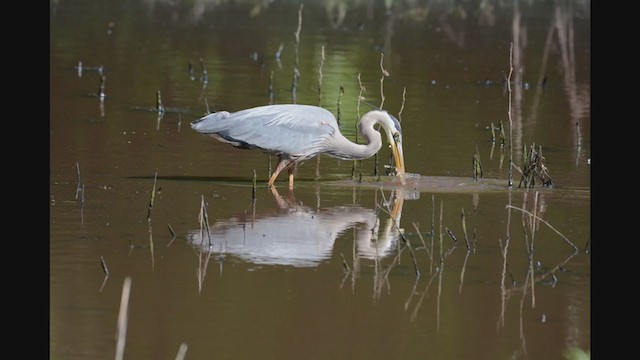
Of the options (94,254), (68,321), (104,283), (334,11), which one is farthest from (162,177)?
(334,11)

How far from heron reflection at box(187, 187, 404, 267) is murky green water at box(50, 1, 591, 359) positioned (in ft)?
0.10

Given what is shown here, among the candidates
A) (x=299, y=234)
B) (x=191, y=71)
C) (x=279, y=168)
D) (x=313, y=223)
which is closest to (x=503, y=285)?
(x=299, y=234)

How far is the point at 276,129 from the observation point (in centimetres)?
1198

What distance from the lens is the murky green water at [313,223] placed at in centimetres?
732

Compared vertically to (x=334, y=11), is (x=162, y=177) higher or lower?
lower

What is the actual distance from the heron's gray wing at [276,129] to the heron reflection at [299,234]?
2.83 ft

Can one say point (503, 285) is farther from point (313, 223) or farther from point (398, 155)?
point (398, 155)

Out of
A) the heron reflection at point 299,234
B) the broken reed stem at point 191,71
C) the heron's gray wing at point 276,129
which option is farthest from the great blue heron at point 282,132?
the broken reed stem at point 191,71

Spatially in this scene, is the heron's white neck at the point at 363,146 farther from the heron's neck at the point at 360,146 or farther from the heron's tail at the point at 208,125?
the heron's tail at the point at 208,125

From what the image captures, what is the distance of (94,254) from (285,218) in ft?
6.55

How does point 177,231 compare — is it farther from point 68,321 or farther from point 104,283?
point 68,321

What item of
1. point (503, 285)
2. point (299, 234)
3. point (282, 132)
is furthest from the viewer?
point (282, 132)

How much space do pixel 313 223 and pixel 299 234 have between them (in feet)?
1.56

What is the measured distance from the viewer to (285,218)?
10430 mm
